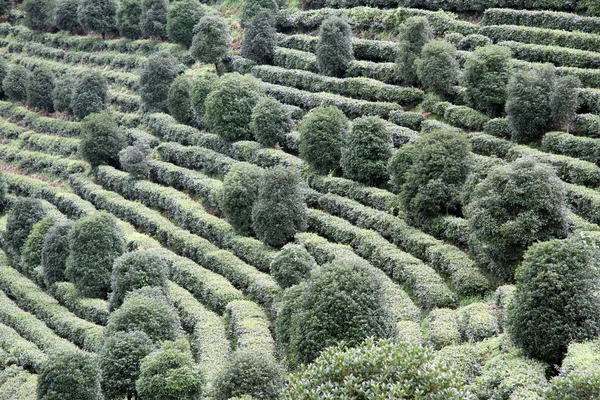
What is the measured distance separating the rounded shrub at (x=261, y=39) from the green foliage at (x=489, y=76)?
1942cm

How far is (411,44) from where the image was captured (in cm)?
4497

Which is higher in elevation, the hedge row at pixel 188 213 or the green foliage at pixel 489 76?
the green foliage at pixel 489 76

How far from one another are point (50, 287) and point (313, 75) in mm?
20814

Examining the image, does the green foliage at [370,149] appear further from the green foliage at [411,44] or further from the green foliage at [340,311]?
the green foliage at [340,311]

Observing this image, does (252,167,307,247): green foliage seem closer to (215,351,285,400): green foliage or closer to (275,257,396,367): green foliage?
(275,257,396,367): green foliage

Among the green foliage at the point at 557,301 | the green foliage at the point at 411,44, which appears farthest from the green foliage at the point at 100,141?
the green foliage at the point at 557,301

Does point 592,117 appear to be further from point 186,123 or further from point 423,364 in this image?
point 186,123

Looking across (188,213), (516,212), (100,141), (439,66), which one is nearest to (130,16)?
(100,141)

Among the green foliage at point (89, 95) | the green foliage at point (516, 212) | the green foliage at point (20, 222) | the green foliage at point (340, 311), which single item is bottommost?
the green foliage at point (20, 222)

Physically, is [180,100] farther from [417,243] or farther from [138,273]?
[417,243]

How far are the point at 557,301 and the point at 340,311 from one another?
6815 mm

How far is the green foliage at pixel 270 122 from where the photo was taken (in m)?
45.7

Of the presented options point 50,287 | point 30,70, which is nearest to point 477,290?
point 50,287

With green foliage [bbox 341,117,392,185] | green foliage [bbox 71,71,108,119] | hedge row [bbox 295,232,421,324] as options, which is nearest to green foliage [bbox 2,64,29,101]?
green foliage [bbox 71,71,108,119]
